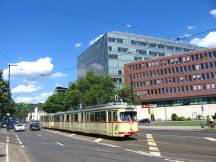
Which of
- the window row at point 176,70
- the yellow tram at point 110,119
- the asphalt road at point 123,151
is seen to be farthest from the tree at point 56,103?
the asphalt road at point 123,151

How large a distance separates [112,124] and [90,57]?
335 feet

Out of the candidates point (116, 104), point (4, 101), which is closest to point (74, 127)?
point (116, 104)

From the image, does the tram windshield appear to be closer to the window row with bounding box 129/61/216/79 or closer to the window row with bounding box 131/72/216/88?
the window row with bounding box 131/72/216/88

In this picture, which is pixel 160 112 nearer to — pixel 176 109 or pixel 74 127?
pixel 176 109

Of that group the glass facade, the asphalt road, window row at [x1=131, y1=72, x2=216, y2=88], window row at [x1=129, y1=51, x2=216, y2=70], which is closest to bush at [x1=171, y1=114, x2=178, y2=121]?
window row at [x1=131, y1=72, x2=216, y2=88]

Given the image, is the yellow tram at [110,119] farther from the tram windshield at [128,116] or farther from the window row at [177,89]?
the window row at [177,89]

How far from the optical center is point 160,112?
10638 centimetres

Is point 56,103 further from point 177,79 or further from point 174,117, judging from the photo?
point 174,117

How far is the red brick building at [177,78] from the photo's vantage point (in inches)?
3900

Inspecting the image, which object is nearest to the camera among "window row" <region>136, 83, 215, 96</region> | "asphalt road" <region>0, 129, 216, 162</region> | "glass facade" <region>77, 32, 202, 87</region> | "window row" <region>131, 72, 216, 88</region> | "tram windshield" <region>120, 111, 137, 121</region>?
"asphalt road" <region>0, 129, 216, 162</region>

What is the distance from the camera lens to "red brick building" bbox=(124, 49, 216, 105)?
325 feet

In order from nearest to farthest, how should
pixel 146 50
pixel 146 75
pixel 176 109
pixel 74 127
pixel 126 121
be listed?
pixel 126 121
pixel 74 127
pixel 176 109
pixel 146 75
pixel 146 50

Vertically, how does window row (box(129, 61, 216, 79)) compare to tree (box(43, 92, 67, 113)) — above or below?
above

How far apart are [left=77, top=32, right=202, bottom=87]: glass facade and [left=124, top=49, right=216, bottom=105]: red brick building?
429cm
